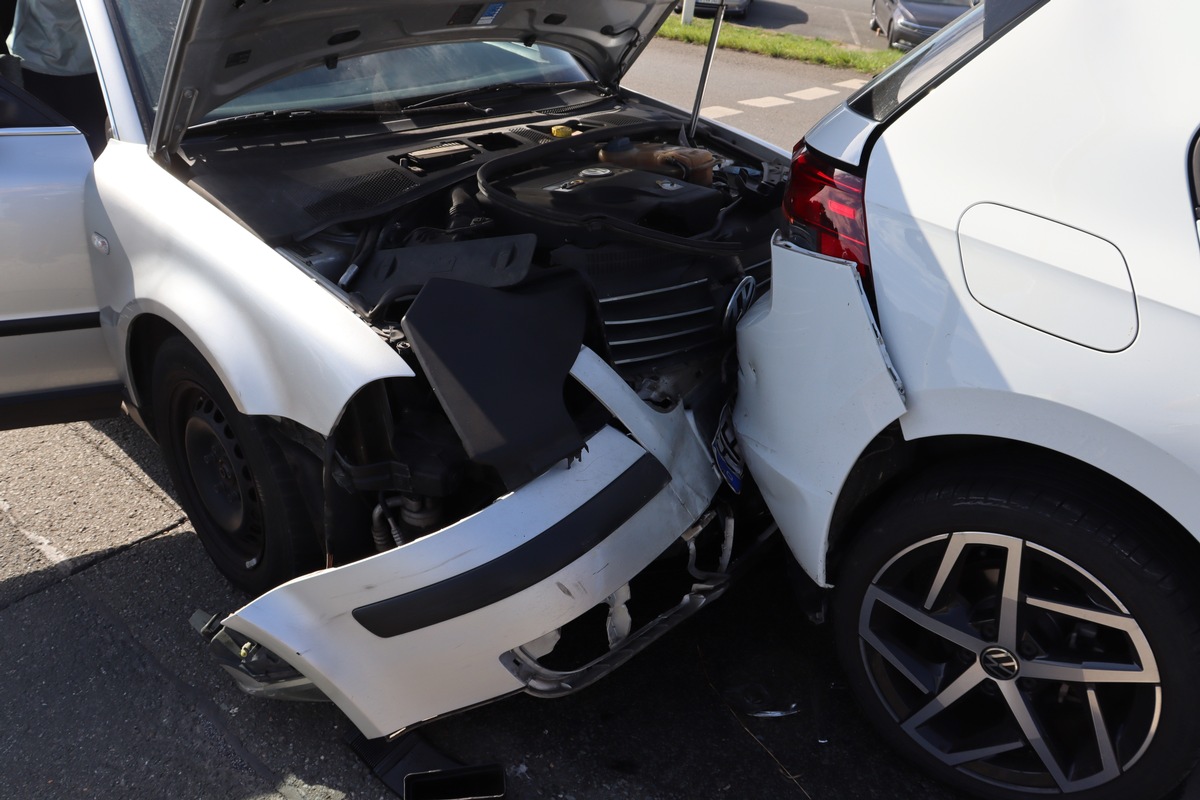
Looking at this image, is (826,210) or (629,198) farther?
(629,198)

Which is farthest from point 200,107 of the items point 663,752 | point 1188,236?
point 1188,236

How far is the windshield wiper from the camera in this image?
3.51 meters

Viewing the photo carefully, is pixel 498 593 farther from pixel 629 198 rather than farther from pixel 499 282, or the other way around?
pixel 629 198

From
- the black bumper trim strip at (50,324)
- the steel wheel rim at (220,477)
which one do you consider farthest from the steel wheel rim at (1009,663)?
the black bumper trim strip at (50,324)

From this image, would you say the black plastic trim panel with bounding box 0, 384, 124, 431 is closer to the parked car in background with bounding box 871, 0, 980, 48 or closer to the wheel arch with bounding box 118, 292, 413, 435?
the wheel arch with bounding box 118, 292, 413, 435

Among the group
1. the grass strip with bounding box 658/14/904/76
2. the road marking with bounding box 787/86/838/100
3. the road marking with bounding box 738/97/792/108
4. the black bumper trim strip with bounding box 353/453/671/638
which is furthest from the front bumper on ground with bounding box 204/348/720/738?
the grass strip with bounding box 658/14/904/76

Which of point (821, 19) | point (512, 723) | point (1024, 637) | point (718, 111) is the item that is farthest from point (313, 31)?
point (821, 19)

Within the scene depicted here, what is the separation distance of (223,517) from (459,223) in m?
1.04

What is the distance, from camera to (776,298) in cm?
230

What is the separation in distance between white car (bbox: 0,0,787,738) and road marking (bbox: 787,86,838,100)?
6.80 m

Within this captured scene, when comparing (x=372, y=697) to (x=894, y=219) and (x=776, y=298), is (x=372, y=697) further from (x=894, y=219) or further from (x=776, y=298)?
(x=894, y=219)

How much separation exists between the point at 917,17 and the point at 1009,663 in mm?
12367

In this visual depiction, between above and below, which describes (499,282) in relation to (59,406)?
above

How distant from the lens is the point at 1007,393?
192 cm
